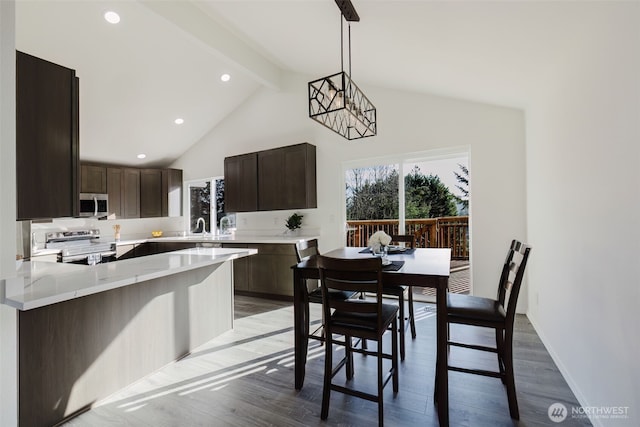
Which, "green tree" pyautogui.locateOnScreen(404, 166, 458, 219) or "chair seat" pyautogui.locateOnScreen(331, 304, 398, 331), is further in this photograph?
"green tree" pyautogui.locateOnScreen(404, 166, 458, 219)

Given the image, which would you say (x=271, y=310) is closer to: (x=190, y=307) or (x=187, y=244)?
(x=190, y=307)

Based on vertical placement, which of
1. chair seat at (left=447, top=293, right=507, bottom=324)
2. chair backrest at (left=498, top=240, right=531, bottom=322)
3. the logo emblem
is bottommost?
the logo emblem

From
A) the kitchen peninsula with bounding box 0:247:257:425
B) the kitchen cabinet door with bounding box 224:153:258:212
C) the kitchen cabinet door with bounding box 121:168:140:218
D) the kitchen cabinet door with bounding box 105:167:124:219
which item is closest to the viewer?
the kitchen peninsula with bounding box 0:247:257:425

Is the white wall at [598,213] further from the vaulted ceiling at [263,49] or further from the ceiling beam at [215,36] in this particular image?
the ceiling beam at [215,36]

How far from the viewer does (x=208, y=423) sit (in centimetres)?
176

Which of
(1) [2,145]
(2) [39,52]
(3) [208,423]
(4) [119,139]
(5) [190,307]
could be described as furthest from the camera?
(4) [119,139]

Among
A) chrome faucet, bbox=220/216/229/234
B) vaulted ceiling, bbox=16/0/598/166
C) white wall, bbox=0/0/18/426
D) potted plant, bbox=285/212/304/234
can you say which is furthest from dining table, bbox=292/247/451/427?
chrome faucet, bbox=220/216/229/234

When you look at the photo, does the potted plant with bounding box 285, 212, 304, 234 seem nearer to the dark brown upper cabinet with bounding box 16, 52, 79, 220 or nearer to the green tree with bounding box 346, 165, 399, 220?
the green tree with bounding box 346, 165, 399, 220

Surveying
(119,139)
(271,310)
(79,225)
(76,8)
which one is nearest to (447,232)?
(271,310)

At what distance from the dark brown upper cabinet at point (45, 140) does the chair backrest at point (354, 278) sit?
151 cm

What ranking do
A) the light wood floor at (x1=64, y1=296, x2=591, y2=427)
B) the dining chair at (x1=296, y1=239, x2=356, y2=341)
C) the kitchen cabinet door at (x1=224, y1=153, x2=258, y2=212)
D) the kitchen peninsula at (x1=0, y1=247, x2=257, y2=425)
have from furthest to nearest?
the kitchen cabinet door at (x1=224, y1=153, x2=258, y2=212) → the dining chair at (x1=296, y1=239, x2=356, y2=341) → the light wood floor at (x1=64, y1=296, x2=591, y2=427) → the kitchen peninsula at (x1=0, y1=247, x2=257, y2=425)

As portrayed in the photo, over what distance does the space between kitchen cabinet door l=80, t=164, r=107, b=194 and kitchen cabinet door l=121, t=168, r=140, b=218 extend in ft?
1.04

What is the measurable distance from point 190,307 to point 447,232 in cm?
357

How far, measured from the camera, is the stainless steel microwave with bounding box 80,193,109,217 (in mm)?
4695
